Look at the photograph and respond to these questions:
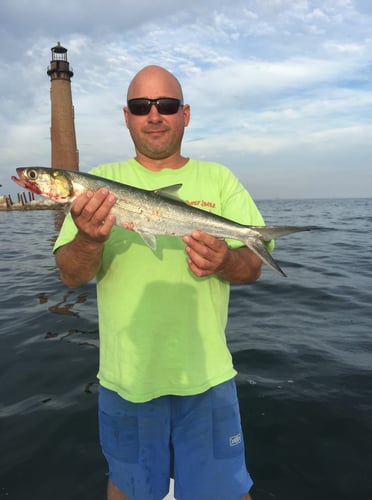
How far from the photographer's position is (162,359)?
10.9 feet

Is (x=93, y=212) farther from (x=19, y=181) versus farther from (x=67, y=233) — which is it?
(x=19, y=181)

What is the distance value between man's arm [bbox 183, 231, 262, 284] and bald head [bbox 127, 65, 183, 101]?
1.63 meters

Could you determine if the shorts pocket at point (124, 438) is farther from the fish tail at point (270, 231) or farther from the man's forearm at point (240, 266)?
the fish tail at point (270, 231)

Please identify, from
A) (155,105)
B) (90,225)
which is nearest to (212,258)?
(90,225)

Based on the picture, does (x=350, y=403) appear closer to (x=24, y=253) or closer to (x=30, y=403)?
(x=30, y=403)

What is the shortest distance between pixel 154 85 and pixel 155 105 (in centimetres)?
24

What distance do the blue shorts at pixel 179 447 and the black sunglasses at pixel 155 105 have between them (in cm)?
282

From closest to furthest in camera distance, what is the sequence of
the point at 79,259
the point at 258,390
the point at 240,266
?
the point at 79,259 < the point at 240,266 < the point at 258,390

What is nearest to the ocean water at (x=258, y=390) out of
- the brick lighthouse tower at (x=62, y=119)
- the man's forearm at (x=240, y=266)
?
the man's forearm at (x=240, y=266)

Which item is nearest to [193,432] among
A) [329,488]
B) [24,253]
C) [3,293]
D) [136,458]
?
[136,458]

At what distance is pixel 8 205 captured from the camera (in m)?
68.6

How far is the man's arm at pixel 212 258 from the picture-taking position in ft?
10.0

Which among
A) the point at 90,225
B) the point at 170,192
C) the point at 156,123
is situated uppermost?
the point at 156,123

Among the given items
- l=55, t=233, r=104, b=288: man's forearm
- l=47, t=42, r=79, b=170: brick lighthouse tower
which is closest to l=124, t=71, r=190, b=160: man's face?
l=55, t=233, r=104, b=288: man's forearm
